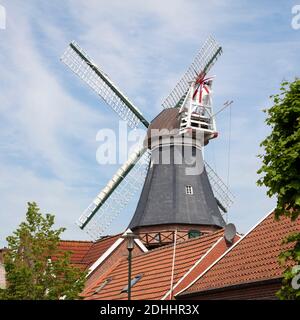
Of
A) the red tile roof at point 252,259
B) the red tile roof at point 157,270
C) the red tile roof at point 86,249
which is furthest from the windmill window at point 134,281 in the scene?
the red tile roof at point 86,249

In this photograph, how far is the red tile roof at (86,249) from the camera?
4162cm

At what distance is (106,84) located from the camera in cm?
4900

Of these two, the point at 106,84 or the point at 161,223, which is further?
the point at 106,84

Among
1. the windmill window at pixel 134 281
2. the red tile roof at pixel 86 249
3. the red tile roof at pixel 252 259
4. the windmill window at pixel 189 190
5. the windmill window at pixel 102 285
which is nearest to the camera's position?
the red tile roof at pixel 252 259

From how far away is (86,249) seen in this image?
4531 cm

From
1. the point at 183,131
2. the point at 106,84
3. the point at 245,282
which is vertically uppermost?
the point at 106,84

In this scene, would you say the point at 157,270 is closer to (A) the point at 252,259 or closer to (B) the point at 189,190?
(A) the point at 252,259

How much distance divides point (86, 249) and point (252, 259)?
23.2m

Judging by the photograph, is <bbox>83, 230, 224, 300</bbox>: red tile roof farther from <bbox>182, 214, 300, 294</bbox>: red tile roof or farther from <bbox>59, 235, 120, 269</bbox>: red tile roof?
<bbox>59, 235, 120, 269</bbox>: red tile roof

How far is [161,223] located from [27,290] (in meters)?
17.0

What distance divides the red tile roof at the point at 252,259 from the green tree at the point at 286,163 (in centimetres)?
598

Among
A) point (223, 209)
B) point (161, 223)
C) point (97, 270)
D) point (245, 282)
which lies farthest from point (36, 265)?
point (223, 209)

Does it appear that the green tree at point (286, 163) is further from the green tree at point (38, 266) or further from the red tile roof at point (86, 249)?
the red tile roof at point (86, 249)
